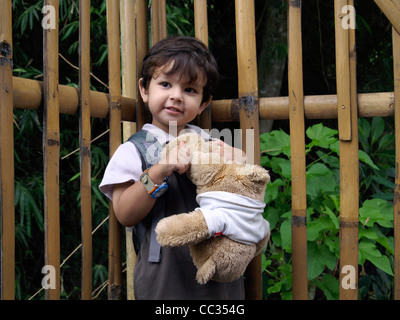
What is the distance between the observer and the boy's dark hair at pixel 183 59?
3.59 ft

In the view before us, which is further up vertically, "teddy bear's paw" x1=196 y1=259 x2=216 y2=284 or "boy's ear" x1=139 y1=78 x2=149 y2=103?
"boy's ear" x1=139 y1=78 x2=149 y2=103

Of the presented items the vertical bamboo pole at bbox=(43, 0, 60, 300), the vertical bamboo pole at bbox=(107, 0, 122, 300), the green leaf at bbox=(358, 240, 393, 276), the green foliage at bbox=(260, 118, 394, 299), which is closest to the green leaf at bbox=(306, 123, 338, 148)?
the green foliage at bbox=(260, 118, 394, 299)

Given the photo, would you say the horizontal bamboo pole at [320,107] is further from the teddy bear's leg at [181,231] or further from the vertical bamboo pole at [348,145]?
the teddy bear's leg at [181,231]

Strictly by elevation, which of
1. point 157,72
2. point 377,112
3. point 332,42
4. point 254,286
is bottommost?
point 254,286

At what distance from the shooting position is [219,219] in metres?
0.88

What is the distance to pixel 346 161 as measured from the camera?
1.20 meters

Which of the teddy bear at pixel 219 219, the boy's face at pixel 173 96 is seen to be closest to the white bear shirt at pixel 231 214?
the teddy bear at pixel 219 219

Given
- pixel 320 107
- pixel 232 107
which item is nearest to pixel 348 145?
pixel 320 107

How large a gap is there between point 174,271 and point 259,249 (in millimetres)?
241

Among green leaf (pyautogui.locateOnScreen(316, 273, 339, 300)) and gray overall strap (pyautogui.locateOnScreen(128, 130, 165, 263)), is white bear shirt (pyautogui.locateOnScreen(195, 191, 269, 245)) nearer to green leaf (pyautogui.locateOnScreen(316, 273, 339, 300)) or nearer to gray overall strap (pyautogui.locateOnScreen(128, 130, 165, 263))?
gray overall strap (pyautogui.locateOnScreen(128, 130, 165, 263))

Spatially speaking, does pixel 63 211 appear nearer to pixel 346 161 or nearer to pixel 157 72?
pixel 157 72

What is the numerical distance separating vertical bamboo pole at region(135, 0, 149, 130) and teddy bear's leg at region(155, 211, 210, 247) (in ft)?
1.68

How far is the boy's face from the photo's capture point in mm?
1101
